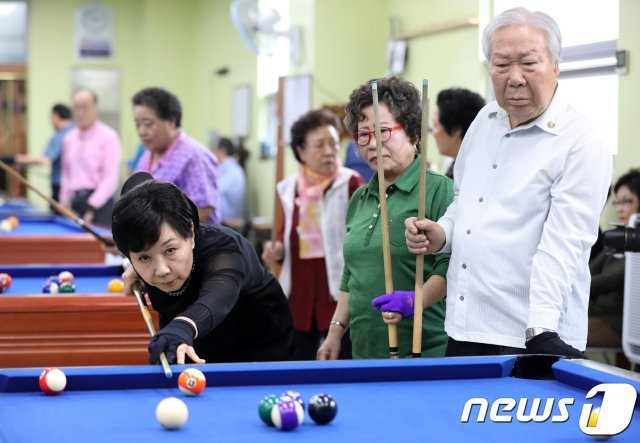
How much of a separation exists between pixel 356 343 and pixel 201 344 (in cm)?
42

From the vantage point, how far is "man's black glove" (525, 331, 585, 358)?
6.99 ft

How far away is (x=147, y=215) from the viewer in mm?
2312

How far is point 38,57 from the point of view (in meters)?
12.4

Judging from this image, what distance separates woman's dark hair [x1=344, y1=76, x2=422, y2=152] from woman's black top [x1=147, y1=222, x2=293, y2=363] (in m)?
0.47

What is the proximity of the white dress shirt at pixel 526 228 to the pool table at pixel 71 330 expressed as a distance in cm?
116

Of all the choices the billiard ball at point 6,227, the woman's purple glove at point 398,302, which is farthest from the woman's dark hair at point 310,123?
the billiard ball at point 6,227

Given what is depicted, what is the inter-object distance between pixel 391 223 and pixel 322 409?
110cm

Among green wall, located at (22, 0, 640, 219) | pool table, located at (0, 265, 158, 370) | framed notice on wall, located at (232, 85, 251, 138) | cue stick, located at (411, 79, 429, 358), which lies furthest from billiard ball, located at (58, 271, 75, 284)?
framed notice on wall, located at (232, 85, 251, 138)

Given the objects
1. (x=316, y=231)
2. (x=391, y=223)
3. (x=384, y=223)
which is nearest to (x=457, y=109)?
(x=316, y=231)

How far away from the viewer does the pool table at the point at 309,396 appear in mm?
1671

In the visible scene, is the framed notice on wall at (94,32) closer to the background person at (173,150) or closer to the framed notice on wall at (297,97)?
the framed notice on wall at (297,97)

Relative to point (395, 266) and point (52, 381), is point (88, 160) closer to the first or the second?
point (395, 266)

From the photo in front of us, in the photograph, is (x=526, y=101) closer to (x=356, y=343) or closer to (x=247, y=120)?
(x=356, y=343)

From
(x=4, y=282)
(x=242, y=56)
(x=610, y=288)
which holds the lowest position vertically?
(x=610, y=288)
